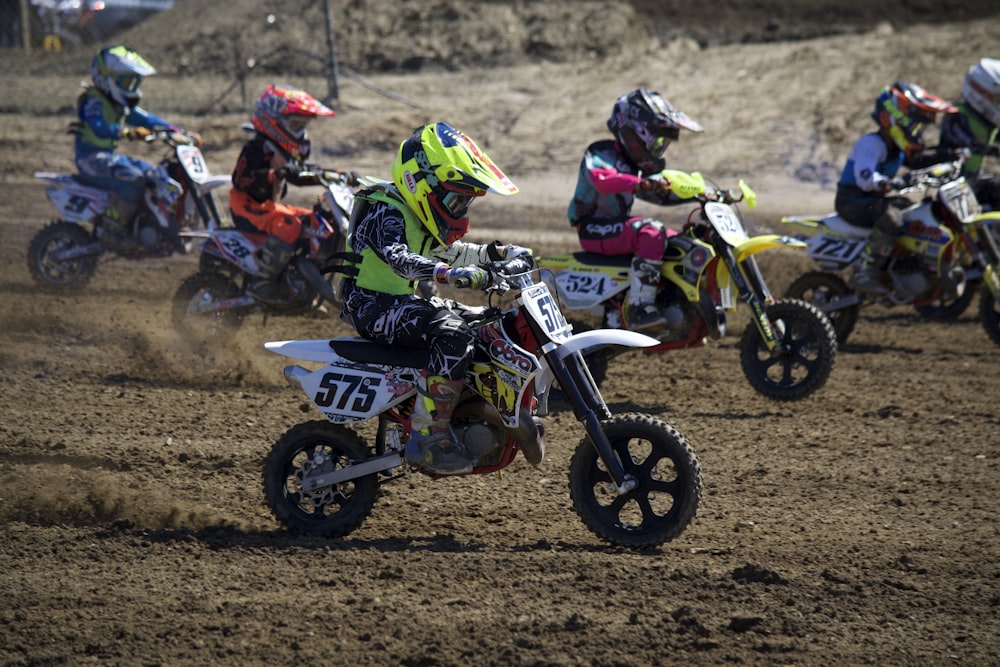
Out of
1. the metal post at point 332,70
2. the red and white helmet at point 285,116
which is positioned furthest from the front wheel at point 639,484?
the metal post at point 332,70

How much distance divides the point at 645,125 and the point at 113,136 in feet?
20.6

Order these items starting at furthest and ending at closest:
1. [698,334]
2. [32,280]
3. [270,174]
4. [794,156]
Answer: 1. [794,156]
2. [32,280]
3. [270,174]
4. [698,334]

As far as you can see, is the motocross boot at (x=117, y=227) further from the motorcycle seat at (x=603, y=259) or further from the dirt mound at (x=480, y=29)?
the dirt mound at (x=480, y=29)

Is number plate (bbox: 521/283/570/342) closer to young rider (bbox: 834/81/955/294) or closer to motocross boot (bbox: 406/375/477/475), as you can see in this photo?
motocross boot (bbox: 406/375/477/475)

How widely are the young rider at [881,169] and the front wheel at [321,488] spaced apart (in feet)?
20.5

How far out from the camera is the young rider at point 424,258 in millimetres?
5402

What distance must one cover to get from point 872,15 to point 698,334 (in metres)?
15.9

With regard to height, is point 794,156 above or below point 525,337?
above

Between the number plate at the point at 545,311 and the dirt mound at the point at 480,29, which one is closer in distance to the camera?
the number plate at the point at 545,311

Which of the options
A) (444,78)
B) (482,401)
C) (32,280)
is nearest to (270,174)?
(32,280)

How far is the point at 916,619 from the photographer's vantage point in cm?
487

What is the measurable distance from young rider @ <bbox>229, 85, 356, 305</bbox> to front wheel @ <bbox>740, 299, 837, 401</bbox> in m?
4.00

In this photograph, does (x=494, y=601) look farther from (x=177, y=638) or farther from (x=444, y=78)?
(x=444, y=78)

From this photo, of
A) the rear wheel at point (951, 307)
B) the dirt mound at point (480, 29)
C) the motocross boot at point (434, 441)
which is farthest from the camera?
the dirt mound at point (480, 29)
